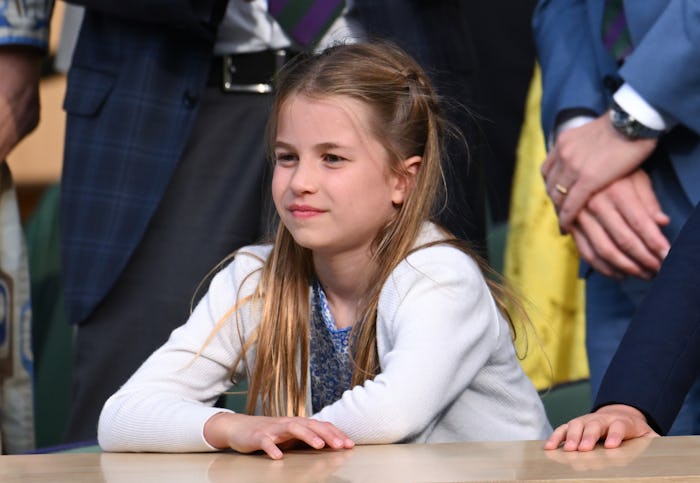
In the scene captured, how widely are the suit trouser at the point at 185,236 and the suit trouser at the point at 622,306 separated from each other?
22.9 inches

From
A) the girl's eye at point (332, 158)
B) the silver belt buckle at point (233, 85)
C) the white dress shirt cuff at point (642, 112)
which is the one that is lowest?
the silver belt buckle at point (233, 85)

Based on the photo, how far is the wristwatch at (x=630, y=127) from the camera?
6.93 ft

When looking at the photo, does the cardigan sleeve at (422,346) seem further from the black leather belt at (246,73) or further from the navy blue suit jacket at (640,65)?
the black leather belt at (246,73)

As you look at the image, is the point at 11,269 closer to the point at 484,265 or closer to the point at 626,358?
the point at 484,265

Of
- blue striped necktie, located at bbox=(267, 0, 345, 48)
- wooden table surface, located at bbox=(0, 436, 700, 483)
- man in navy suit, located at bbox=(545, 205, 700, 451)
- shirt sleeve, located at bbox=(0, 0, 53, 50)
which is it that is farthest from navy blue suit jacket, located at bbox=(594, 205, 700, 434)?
shirt sleeve, located at bbox=(0, 0, 53, 50)

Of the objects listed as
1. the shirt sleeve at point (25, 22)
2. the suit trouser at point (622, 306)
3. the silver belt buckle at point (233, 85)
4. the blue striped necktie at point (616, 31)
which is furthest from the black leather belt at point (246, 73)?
the suit trouser at point (622, 306)

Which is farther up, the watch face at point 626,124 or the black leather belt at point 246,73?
the watch face at point 626,124

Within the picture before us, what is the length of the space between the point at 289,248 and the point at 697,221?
0.60 metres

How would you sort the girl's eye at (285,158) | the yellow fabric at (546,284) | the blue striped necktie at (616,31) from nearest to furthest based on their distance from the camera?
the girl's eye at (285,158), the blue striped necktie at (616,31), the yellow fabric at (546,284)

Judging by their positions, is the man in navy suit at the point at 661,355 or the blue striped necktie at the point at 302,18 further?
the blue striped necktie at the point at 302,18

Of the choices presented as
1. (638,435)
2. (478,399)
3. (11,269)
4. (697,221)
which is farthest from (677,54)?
(11,269)

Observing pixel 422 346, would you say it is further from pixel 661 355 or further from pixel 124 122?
pixel 124 122

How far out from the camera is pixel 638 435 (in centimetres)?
148

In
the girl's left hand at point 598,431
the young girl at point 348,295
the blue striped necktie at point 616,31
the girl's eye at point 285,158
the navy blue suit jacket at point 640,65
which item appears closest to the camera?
the girl's left hand at point 598,431
